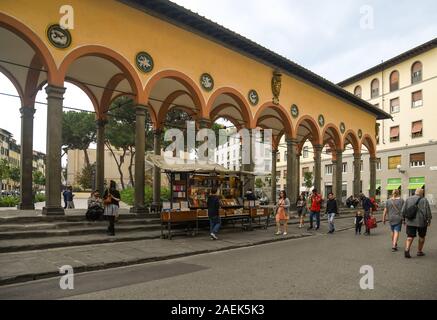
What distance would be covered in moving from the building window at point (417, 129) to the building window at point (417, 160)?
195cm

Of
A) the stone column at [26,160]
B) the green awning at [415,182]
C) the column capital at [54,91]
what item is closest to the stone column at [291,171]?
the stone column at [26,160]

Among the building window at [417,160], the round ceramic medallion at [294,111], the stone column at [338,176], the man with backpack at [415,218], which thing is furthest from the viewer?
the building window at [417,160]

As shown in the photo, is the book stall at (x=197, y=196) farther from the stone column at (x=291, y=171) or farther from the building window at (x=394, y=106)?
the building window at (x=394, y=106)

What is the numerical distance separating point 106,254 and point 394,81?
1622 inches

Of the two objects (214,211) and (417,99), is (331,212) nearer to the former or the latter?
(214,211)

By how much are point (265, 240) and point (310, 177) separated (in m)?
37.7

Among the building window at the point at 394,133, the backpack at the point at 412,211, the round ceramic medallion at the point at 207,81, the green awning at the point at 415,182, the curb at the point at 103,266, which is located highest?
the building window at the point at 394,133

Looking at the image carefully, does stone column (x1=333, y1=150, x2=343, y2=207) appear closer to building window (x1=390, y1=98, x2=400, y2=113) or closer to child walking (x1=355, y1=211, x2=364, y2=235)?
child walking (x1=355, y1=211, x2=364, y2=235)

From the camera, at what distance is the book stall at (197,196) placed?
1277cm

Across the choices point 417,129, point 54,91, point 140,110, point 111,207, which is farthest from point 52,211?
point 417,129

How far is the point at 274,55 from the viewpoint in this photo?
65.2 feet

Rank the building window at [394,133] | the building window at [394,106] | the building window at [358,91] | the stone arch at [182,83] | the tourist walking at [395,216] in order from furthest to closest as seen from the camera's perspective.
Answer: the building window at [358,91]
the building window at [394,106]
the building window at [394,133]
the stone arch at [182,83]
the tourist walking at [395,216]

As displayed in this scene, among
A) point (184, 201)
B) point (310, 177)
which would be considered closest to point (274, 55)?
point (184, 201)

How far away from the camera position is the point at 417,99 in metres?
39.4
